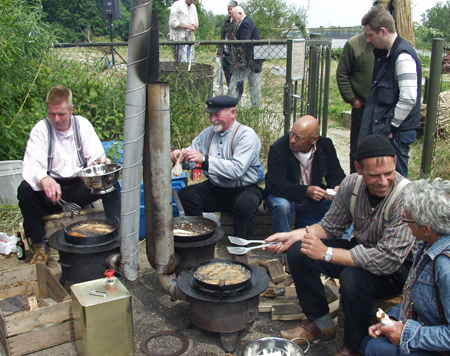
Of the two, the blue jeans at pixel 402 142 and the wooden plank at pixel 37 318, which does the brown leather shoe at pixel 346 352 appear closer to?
the wooden plank at pixel 37 318

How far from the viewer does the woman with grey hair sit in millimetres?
2160

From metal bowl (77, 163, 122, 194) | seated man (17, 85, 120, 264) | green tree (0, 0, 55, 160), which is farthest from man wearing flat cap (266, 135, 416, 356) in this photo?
green tree (0, 0, 55, 160)

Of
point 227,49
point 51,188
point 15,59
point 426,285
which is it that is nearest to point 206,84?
point 227,49

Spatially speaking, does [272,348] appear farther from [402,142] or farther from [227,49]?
[227,49]

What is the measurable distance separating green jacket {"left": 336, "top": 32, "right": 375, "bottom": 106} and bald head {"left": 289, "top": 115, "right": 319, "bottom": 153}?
163 centimetres

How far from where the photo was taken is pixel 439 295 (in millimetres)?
2201

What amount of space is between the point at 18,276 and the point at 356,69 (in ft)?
15.0

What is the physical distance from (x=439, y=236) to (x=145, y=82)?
7.04 ft

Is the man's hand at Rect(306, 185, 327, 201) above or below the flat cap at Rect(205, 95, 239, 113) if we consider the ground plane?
below

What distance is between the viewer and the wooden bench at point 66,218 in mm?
4414

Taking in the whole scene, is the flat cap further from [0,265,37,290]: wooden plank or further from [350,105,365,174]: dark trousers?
[0,265,37,290]: wooden plank

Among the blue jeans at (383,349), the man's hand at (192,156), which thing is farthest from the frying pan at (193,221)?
the blue jeans at (383,349)

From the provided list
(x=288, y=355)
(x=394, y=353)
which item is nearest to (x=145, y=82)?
(x=288, y=355)

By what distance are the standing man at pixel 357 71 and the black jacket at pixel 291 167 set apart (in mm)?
1339
